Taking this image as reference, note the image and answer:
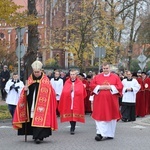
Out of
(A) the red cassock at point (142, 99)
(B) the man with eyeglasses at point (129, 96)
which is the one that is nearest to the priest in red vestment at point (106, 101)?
(B) the man with eyeglasses at point (129, 96)

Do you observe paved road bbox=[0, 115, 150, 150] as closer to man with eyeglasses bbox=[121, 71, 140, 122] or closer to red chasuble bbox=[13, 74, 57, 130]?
red chasuble bbox=[13, 74, 57, 130]

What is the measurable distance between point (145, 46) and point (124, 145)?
141 feet

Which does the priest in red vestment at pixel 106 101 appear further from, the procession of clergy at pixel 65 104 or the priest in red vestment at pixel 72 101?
the priest in red vestment at pixel 72 101

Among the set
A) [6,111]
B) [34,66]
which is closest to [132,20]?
[6,111]

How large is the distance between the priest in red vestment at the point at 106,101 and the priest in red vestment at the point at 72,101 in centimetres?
133

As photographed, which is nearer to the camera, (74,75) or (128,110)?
(74,75)

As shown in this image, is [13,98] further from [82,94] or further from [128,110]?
[128,110]

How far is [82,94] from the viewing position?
14844 mm

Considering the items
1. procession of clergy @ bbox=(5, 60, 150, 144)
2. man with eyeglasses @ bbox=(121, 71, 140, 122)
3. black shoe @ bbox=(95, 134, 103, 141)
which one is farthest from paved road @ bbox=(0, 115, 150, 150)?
man with eyeglasses @ bbox=(121, 71, 140, 122)

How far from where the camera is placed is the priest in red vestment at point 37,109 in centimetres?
1245

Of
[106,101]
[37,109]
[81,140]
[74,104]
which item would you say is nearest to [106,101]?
[106,101]

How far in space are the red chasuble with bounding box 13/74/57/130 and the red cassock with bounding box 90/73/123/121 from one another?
3.99ft

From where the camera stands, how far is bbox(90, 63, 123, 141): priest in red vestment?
13180 mm

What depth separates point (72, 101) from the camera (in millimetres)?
14750
